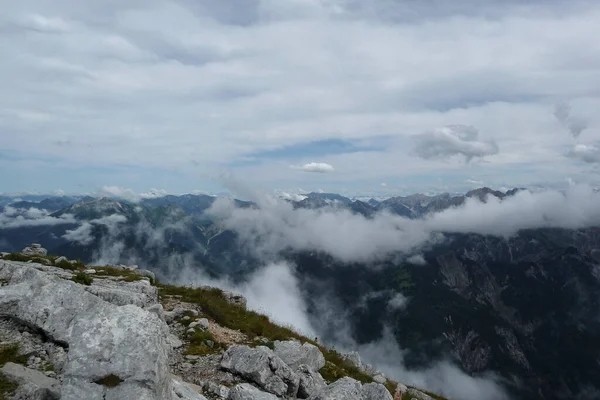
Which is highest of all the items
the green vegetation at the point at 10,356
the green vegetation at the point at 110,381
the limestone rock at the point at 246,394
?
the green vegetation at the point at 110,381

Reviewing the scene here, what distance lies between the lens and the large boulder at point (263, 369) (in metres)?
18.5

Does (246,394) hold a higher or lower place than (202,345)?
higher

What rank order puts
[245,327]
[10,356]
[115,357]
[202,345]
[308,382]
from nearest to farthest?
[115,357] → [10,356] → [308,382] → [202,345] → [245,327]

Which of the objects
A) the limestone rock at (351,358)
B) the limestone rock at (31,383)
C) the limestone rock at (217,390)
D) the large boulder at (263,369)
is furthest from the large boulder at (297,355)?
the limestone rock at (31,383)

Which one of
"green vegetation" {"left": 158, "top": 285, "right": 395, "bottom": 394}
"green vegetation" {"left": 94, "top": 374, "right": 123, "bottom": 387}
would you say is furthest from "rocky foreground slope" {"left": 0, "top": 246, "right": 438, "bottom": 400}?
"green vegetation" {"left": 158, "top": 285, "right": 395, "bottom": 394}

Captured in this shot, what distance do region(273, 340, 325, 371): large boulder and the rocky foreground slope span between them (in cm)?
6

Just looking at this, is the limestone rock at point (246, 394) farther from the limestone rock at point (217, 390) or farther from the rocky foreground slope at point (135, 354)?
the limestone rock at point (217, 390)

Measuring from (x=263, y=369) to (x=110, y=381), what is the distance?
9.33 meters

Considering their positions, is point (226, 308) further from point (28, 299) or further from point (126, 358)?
point (126, 358)

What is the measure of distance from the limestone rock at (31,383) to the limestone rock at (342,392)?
964cm

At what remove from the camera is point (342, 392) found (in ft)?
56.8

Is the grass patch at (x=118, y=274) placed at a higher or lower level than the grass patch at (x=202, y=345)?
higher

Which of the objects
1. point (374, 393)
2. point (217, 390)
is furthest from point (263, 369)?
point (374, 393)

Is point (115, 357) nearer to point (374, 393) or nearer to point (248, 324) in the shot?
point (374, 393)
